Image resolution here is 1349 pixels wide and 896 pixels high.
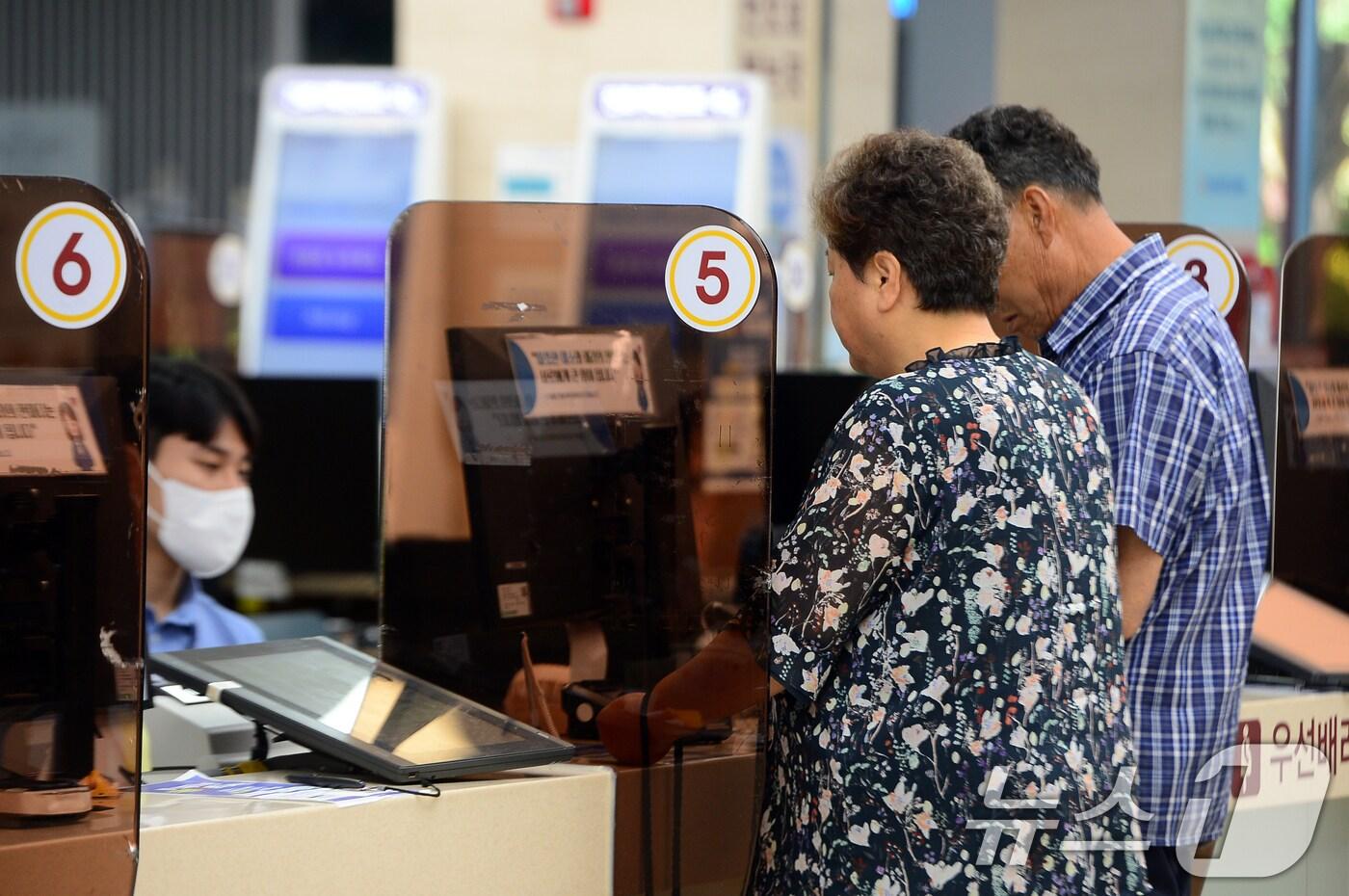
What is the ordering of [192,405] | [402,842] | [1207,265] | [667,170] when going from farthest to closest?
[667,170] → [192,405] → [1207,265] → [402,842]

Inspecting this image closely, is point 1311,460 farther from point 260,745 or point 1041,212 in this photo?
point 260,745

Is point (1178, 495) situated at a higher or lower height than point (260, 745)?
higher

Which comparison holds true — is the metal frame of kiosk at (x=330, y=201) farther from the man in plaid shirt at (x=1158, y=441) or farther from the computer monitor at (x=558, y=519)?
the man in plaid shirt at (x=1158, y=441)

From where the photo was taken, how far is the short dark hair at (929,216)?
1.56 metres

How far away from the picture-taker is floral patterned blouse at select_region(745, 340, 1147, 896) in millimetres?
1475

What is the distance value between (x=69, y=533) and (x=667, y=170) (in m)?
6.01

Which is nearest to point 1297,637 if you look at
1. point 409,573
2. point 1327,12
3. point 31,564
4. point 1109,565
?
point 1109,565

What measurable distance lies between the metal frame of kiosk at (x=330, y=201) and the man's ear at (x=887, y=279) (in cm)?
613

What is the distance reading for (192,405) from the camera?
124 inches

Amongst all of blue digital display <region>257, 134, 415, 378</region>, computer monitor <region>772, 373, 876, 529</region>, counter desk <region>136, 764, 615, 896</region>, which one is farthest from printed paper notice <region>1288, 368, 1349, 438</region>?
blue digital display <region>257, 134, 415, 378</region>

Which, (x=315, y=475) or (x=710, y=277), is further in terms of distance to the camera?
(x=315, y=475)

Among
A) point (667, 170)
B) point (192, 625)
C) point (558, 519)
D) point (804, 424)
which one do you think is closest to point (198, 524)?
point (192, 625)
